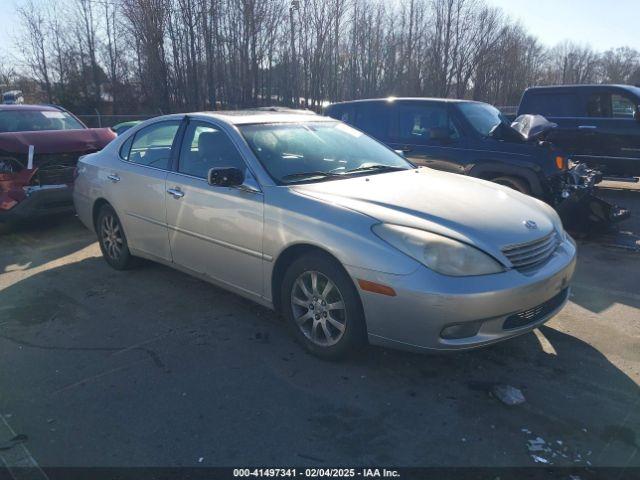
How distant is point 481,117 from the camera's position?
24.2 ft

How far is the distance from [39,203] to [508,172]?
6271mm

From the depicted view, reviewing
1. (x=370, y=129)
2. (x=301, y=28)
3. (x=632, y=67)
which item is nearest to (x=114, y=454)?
(x=370, y=129)

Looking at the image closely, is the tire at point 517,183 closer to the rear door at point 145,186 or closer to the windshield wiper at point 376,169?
the windshield wiper at point 376,169

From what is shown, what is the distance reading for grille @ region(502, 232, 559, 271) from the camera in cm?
311

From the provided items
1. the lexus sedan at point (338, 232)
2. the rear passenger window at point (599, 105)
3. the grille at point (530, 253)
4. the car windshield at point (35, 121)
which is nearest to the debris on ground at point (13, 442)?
the lexus sedan at point (338, 232)

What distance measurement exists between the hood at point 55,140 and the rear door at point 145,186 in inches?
104

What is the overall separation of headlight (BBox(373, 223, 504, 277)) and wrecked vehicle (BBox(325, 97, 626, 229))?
4176 mm

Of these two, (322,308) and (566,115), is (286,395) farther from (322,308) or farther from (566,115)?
(566,115)

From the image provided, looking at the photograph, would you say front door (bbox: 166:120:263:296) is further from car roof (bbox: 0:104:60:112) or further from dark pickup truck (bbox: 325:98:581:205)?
car roof (bbox: 0:104:60:112)

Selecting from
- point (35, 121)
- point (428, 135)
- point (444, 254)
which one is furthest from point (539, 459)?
point (35, 121)

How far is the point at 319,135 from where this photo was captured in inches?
174

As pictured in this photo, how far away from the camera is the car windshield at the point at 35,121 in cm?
786

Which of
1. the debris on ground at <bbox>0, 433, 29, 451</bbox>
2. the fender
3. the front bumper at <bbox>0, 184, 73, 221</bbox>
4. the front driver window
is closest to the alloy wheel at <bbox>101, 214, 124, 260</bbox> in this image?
the front driver window

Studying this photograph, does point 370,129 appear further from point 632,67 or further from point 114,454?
point 632,67
